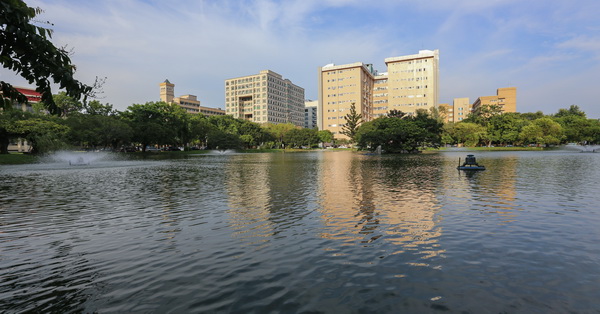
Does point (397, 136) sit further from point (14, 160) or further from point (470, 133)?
point (14, 160)

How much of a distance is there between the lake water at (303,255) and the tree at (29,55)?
160 inches

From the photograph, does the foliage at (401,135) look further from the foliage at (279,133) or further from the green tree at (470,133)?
the foliage at (279,133)

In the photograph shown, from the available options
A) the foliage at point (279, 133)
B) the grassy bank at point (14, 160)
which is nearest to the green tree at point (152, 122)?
the grassy bank at point (14, 160)

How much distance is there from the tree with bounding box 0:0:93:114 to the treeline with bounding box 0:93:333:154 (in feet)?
95.4

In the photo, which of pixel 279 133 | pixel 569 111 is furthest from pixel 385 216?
pixel 569 111

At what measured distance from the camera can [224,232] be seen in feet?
37.3

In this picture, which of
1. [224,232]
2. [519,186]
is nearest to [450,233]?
[224,232]

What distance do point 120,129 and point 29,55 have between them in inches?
2984

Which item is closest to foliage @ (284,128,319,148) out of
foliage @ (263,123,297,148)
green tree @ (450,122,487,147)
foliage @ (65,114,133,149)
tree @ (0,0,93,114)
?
foliage @ (263,123,297,148)

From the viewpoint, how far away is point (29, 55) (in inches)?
233

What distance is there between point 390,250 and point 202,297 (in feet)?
17.3

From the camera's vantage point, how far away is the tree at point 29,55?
5266 mm

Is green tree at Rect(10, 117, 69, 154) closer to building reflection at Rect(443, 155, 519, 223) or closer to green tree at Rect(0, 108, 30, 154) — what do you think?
green tree at Rect(0, 108, 30, 154)

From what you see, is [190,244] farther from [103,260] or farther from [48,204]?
[48,204]
